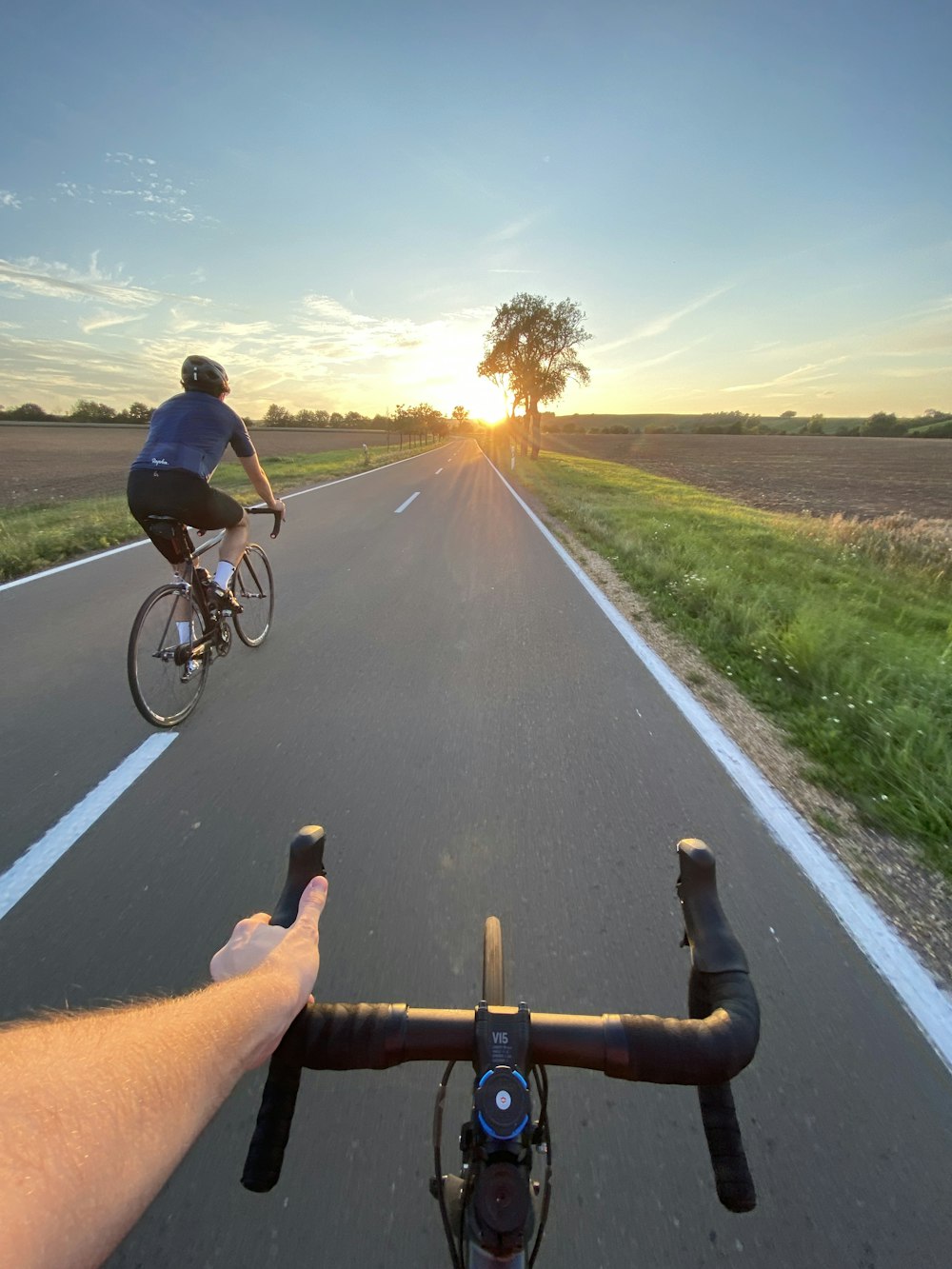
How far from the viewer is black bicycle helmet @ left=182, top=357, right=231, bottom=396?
3541 millimetres

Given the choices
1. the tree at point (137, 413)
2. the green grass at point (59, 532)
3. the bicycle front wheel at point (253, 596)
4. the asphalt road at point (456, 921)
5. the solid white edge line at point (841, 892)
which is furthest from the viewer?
the tree at point (137, 413)

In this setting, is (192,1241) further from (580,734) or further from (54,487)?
(54,487)

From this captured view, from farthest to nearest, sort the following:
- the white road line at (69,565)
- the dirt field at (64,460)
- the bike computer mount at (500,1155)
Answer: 1. the dirt field at (64,460)
2. the white road line at (69,565)
3. the bike computer mount at (500,1155)

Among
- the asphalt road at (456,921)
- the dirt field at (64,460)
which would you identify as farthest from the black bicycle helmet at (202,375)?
the dirt field at (64,460)

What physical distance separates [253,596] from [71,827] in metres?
2.57

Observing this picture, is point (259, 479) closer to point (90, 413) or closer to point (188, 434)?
point (188, 434)

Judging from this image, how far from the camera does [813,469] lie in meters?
36.0

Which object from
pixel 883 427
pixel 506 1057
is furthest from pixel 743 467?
pixel 883 427

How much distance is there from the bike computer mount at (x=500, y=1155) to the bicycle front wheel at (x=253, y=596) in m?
4.27

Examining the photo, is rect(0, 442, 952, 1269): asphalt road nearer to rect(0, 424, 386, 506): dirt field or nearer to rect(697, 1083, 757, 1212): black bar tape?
rect(697, 1083, 757, 1212): black bar tape

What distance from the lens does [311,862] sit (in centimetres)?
128

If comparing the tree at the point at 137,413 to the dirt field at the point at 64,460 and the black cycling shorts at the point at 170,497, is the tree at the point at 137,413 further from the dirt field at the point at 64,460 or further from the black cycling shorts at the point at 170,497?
the black cycling shorts at the point at 170,497

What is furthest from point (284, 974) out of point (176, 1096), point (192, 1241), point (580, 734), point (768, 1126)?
point (580, 734)

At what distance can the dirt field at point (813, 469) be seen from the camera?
21.2 metres
